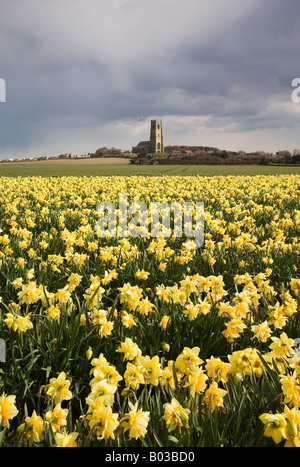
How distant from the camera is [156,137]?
151 meters

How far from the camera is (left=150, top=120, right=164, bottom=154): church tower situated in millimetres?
150125

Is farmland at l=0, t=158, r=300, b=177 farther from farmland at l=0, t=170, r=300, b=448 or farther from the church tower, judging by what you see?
the church tower

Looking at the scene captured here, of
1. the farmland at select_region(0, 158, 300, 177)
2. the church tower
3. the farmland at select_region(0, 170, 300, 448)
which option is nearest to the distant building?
the church tower

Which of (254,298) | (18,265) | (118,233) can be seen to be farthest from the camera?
(118,233)

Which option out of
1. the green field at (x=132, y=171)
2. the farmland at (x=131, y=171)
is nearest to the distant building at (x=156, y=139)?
the farmland at (x=131, y=171)

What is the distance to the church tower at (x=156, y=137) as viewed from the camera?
150125 millimetres

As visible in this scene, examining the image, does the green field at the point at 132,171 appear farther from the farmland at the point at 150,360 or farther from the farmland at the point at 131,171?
the farmland at the point at 150,360

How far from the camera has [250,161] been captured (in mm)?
73750
